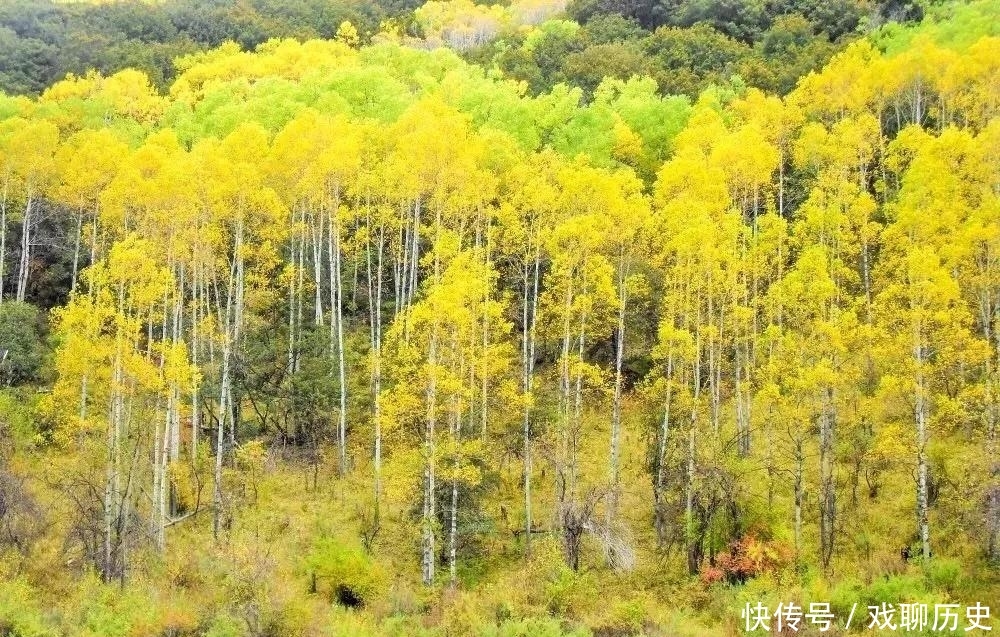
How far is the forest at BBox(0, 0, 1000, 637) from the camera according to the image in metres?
20.1

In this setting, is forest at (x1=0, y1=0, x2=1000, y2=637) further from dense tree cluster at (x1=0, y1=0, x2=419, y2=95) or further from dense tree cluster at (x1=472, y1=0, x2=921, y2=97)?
dense tree cluster at (x1=0, y1=0, x2=419, y2=95)

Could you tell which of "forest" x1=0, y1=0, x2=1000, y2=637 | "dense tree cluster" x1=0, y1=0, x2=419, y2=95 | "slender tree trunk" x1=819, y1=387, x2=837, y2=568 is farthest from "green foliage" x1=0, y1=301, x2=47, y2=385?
"dense tree cluster" x1=0, y1=0, x2=419, y2=95

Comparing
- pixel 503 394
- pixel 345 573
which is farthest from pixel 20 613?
pixel 503 394

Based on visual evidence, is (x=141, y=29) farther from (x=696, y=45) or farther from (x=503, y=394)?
(x=503, y=394)

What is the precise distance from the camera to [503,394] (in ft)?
73.4

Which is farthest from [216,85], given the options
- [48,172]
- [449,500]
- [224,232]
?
[449,500]

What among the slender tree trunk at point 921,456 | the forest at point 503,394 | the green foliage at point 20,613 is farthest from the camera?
the forest at point 503,394

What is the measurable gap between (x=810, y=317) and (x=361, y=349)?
16824mm

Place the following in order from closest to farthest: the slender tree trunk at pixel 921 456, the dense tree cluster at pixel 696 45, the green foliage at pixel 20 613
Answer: the green foliage at pixel 20 613 < the slender tree trunk at pixel 921 456 < the dense tree cluster at pixel 696 45

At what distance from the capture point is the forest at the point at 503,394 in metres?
20.1

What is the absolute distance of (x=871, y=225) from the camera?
27859mm

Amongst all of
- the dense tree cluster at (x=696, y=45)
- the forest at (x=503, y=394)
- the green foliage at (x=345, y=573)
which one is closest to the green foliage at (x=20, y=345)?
the forest at (x=503, y=394)

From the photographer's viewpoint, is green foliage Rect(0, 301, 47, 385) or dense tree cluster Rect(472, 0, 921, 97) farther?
dense tree cluster Rect(472, 0, 921, 97)

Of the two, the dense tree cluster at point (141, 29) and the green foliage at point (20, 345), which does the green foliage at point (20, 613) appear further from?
the dense tree cluster at point (141, 29)
